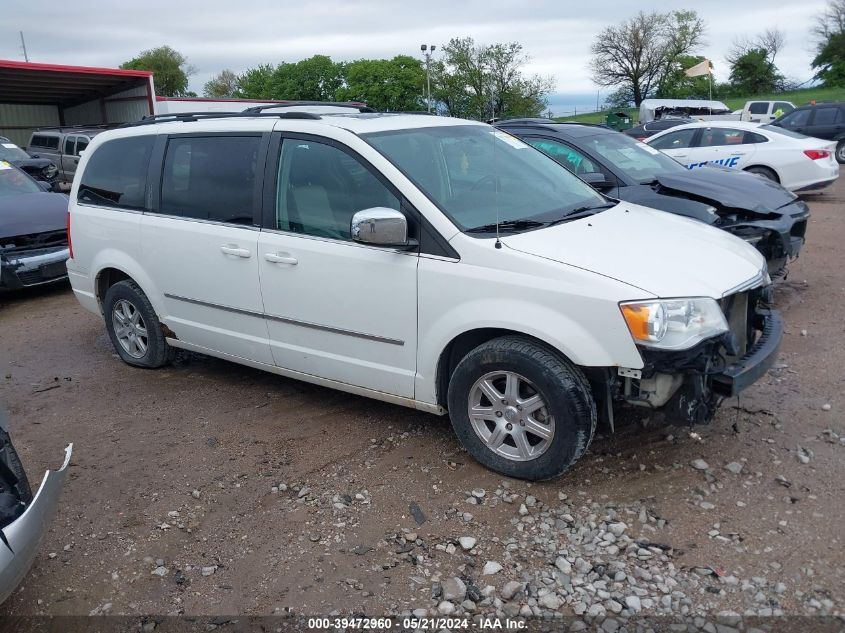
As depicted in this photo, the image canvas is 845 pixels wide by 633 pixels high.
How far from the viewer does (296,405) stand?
496 centimetres

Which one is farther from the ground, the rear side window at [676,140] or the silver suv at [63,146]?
the rear side window at [676,140]

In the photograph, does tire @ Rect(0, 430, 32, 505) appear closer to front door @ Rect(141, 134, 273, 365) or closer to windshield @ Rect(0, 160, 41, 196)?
front door @ Rect(141, 134, 273, 365)

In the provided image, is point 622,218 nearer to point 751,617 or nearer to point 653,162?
point 751,617

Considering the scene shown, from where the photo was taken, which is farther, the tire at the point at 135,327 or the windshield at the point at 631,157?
the windshield at the point at 631,157

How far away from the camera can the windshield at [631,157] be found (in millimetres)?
7109

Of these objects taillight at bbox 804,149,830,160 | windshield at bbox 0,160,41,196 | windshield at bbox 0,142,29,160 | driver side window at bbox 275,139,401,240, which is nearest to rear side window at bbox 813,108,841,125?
taillight at bbox 804,149,830,160

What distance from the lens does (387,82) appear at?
62.9 m

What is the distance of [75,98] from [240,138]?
1103 inches

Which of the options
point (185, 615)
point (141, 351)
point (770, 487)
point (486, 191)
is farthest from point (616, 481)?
point (141, 351)

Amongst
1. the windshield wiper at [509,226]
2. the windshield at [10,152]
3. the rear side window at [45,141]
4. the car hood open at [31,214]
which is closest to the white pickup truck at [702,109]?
the rear side window at [45,141]

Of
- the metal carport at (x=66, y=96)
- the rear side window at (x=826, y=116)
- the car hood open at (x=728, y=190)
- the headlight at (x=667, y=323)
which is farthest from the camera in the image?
the metal carport at (x=66, y=96)

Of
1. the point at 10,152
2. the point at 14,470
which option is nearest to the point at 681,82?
the point at 10,152

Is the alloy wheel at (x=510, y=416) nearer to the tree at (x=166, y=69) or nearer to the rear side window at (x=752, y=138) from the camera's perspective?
the rear side window at (x=752, y=138)

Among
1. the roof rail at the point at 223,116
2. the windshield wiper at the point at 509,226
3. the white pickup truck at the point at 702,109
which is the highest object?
the roof rail at the point at 223,116
